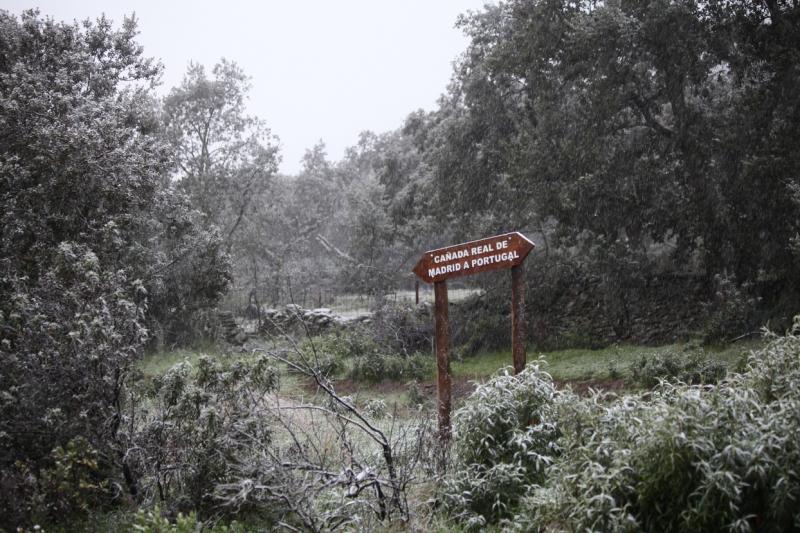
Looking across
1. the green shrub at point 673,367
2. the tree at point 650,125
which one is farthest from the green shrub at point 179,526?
the tree at point 650,125

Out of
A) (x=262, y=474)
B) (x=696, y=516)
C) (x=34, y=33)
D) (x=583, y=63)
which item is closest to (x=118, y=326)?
(x=262, y=474)

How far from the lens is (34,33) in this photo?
13.2 meters

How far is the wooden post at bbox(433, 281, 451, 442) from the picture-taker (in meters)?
6.84

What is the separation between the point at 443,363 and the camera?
718cm

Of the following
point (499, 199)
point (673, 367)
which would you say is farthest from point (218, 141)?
point (673, 367)

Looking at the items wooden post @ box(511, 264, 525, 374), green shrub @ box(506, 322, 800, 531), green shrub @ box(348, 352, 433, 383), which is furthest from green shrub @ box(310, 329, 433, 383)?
green shrub @ box(506, 322, 800, 531)

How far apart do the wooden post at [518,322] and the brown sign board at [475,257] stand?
174mm

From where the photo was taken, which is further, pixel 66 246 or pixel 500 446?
pixel 66 246

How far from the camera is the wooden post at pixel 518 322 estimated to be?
22.4ft

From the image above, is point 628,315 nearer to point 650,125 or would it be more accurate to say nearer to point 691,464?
point 650,125

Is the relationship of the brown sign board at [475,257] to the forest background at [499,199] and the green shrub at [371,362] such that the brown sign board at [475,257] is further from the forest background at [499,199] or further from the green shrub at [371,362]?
the green shrub at [371,362]

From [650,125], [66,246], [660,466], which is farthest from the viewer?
[650,125]

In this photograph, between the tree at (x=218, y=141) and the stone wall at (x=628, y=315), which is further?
the tree at (x=218, y=141)

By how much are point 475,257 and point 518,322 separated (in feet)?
2.63
